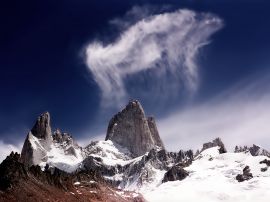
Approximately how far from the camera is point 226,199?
177m

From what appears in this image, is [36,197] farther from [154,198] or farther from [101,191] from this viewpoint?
[154,198]

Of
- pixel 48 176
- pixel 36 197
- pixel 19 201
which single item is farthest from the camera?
pixel 48 176

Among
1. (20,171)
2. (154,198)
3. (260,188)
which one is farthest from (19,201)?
(260,188)

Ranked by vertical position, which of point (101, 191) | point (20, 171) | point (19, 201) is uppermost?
point (101, 191)

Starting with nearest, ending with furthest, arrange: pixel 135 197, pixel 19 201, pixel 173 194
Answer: pixel 19 201
pixel 135 197
pixel 173 194

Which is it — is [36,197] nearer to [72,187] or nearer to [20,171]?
[20,171]

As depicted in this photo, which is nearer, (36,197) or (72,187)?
(36,197)

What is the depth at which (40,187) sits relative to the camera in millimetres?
103562

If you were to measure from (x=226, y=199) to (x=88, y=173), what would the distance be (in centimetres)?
5303

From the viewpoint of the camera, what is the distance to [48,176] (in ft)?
381

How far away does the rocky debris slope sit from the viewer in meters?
91.6

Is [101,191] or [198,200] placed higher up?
[198,200]

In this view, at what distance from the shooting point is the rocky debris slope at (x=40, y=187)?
9156cm

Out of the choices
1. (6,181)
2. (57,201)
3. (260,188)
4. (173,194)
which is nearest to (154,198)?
(173,194)
